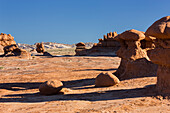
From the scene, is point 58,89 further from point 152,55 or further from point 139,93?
point 152,55

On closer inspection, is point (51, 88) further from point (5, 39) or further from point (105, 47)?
point (5, 39)

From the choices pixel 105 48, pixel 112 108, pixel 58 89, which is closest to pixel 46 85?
pixel 58 89

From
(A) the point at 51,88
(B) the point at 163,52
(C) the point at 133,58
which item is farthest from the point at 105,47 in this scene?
(B) the point at 163,52

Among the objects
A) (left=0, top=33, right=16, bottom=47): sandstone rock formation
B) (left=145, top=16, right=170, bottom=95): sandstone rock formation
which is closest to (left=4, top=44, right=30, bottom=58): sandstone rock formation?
(left=0, top=33, right=16, bottom=47): sandstone rock formation

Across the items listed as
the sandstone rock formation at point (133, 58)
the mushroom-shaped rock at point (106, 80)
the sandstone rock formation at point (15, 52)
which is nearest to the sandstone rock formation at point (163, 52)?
the mushroom-shaped rock at point (106, 80)

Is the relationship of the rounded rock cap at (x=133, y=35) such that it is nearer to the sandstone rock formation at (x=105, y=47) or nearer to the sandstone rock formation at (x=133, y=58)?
the sandstone rock formation at (x=133, y=58)

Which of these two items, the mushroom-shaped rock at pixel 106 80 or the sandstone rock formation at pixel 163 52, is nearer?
the sandstone rock formation at pixel 163 52

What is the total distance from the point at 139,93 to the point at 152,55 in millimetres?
1337

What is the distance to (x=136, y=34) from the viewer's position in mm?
9648

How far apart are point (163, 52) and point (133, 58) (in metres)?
4.35

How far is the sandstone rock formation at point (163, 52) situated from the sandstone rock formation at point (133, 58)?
3641 mm

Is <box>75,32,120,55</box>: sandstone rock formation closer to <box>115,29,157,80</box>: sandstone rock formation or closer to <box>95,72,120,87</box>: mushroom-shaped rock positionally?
<box>115,29,157,80</box>: sandstone rock formation

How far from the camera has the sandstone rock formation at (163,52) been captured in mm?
5301

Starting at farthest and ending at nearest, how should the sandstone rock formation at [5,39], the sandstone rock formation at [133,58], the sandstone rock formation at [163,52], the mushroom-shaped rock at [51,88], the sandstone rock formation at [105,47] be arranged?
the sandstone rock formation at [5,39], the sandstone rock formation at [105,47], the sandstone rock formation at [133,58], the mushroom-shaped rock at [51,88], the sandstone rock formation at [163,52]
